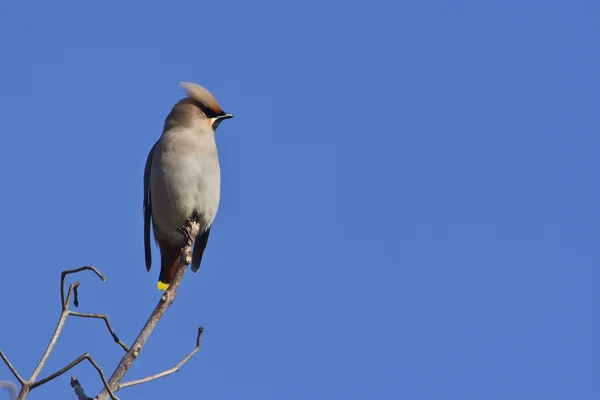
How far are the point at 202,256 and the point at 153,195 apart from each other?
1.95ft

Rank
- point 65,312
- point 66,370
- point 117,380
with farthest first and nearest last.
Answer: point 117,380 < point 65,312 < point 66,370

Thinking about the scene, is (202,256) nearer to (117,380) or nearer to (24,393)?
(117,380)

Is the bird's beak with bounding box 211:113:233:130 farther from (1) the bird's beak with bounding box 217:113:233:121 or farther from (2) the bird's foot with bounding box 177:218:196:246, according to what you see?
(2) the bird's foot with bounding box 177:218:196:246

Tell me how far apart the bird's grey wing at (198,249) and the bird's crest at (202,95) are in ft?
2.62

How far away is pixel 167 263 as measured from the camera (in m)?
5.78

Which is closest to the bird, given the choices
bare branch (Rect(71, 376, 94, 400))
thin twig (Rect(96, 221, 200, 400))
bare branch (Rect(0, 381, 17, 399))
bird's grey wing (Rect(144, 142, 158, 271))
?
bird's grey wing (Rect(144, 142, 158, 271))

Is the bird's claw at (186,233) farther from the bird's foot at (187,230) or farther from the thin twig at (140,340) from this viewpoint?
the thin twig at (140,340)

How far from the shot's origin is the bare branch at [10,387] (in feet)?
6.06

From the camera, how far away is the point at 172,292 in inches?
122

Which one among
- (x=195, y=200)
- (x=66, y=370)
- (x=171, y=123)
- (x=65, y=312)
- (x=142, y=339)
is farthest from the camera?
(x=171, y=123)

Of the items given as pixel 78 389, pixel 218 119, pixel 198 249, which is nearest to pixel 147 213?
pixel 198 249

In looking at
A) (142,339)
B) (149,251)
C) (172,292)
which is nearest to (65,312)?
(142,339)

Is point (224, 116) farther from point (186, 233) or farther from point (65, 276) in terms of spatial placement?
point (65, 276)

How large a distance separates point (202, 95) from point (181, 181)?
81 cm
